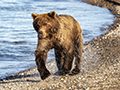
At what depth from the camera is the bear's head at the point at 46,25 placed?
535cm

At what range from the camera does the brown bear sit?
543 centimetres

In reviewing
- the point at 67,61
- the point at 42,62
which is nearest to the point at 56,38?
the point at 42,62

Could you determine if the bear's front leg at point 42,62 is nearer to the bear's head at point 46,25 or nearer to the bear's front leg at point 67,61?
the bear's head at point 46,25

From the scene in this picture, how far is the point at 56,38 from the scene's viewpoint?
5668 millimetres

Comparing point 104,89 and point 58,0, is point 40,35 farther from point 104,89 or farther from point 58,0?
point 58,0

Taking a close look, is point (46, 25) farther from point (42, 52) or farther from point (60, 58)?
point (60, 58)

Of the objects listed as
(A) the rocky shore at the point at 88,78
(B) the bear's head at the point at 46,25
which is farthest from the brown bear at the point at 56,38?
(A) the rocky shore at the point at 88,78

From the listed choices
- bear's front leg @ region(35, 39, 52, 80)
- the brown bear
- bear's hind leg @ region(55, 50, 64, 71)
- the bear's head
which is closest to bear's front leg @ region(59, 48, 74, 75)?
the brown bear

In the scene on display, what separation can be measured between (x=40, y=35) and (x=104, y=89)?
1669 mm

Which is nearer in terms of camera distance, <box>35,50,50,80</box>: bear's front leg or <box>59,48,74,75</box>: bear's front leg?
<box>35,50,50,80</box>: bear's front leg

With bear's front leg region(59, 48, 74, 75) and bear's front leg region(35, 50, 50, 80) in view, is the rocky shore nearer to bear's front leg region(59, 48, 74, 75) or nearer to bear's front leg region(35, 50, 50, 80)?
bear's front leg region(59, 48, 74, 75)

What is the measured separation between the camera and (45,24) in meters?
5.44

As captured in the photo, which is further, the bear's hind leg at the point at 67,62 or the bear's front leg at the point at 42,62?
the bear's hind leg at the point at 67,62

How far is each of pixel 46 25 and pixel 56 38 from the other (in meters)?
0.41
